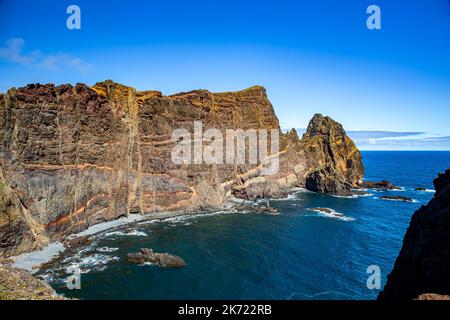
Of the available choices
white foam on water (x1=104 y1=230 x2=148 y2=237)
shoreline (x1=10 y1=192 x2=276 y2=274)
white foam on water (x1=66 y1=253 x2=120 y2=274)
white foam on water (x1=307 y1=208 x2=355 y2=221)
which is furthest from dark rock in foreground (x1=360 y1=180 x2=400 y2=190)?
white foam on water (x1=66 y1=253 x2=120 y2=274)

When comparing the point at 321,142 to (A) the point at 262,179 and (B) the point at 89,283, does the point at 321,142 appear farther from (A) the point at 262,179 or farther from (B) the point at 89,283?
(B) the point at 89,283

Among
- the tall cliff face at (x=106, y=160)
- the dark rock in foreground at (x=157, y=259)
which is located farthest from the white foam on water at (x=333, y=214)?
the dark rock in foreground at (x=157, y=259)

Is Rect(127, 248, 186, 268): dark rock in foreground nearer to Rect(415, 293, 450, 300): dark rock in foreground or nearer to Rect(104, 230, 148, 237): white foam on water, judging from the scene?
Rect(104, 230, 148, 237): white foam on water

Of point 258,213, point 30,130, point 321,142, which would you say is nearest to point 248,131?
point 258,213

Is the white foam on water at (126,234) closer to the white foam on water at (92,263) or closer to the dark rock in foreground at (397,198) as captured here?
the white foam on water at (92,263)

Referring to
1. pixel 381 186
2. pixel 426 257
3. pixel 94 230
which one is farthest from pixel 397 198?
pixel 94 230

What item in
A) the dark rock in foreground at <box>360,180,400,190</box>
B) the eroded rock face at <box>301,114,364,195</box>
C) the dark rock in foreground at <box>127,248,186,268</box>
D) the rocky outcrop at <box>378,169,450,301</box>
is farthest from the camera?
the dark rock in foreground at <box>360,180,400,190</box>

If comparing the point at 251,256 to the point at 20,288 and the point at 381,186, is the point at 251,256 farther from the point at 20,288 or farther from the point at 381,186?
the point at 381,186

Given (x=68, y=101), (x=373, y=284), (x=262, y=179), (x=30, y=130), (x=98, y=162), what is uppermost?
(x=68, y=101)
